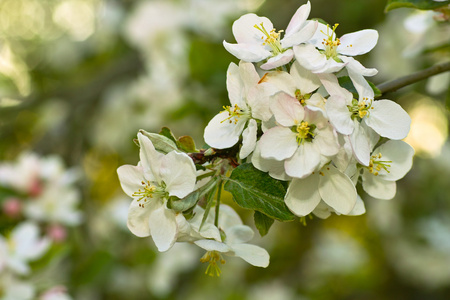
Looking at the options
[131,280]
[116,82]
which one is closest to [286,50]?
[116,82]

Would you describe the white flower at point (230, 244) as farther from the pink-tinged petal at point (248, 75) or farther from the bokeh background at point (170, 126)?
the bokeh background at point (170, 126)

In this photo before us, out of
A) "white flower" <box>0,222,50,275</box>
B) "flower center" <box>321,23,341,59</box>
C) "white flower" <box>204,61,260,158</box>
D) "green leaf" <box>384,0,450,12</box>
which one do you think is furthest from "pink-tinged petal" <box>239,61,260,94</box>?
"white flower" <box>0,222,50,275</box>

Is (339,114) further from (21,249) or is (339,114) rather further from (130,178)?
(21,249)

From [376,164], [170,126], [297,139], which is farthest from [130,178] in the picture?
[170,126]

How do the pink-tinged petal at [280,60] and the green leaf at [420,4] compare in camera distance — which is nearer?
the pink-tinged petal at [280,60]

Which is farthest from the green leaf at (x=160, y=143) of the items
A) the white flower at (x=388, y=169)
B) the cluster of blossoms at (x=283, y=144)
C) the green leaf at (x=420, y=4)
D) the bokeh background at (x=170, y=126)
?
the bokeh background at (x=170, y=126)

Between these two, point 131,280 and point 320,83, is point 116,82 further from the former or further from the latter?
point 320,83

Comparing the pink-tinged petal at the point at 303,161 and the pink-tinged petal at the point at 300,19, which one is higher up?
the pink-tinged petal at the point at 300,19
